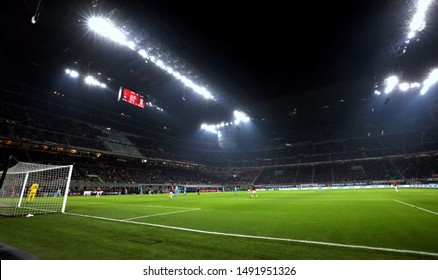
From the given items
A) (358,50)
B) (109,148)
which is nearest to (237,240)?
(358,50)

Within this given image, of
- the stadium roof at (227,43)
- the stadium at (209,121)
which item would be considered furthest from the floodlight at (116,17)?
the stadium roof at (227,43)

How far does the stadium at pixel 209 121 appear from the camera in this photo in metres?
5.68

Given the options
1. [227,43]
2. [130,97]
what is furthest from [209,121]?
[227,43]

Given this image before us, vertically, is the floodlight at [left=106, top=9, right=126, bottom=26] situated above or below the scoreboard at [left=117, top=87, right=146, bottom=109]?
above

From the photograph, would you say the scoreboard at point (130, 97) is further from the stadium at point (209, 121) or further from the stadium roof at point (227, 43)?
the stadium roof at point (227, 43)

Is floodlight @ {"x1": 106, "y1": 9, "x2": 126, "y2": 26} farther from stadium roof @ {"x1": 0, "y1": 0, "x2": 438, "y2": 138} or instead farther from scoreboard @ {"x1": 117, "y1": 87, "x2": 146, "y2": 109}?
scoreboard @ {"x1": 117, "y1": 87, "x2": 146, "y2": 109}

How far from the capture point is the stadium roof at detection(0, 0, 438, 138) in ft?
55.2

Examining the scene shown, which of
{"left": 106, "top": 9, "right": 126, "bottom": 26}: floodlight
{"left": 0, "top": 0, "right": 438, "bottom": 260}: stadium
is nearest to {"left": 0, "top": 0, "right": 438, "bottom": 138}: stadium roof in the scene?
{"left": 0, "top": 0, "right": 438, "bottom": 260}: stadium

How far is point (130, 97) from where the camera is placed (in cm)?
3388

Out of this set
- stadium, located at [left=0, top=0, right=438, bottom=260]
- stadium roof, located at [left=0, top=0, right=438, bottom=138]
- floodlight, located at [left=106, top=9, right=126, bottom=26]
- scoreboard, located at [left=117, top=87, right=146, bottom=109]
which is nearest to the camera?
stadium, located at [left=0, top=0, right=438, bottom=260]

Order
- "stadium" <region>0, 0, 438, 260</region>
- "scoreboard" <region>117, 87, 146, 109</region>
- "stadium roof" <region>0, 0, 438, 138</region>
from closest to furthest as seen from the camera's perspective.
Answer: "stadium" <region>0, 0, 438, 260</region> < "stadium roof" <region>0, 0, 438, 138</region> < "scoreboard" <region>117, 87, 146, 109</region>

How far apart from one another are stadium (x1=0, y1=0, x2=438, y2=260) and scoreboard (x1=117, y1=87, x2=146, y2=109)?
186 mm

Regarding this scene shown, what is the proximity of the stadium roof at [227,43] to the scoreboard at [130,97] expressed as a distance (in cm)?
88

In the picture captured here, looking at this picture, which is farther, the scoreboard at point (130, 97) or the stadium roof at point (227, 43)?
the scoreboard at point (130, 97)
